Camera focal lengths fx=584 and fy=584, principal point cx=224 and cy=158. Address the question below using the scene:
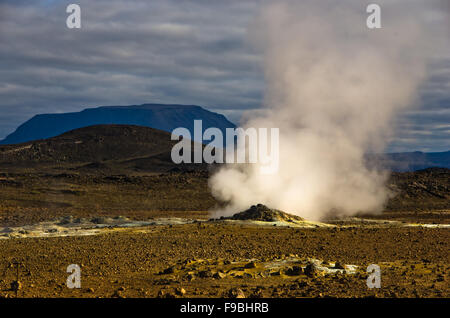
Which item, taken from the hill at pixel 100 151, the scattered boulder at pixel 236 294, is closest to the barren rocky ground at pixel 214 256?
the scattered boulder at pixel 236 294

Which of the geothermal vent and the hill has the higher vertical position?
the hill

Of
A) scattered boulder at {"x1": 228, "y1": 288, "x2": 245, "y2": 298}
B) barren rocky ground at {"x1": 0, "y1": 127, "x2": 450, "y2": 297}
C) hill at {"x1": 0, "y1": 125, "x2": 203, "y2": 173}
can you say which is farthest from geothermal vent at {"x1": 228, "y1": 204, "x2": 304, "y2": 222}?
hill at {"x1": 0, "y1": 125, "x2": 203, "y2": 173}

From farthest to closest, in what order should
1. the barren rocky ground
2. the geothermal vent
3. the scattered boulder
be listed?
the geothermal vent → the barren rocky ground → the scattered boulder

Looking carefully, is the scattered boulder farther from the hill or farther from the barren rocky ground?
the hill

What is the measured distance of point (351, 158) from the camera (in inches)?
1864

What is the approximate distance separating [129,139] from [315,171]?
94780 mm

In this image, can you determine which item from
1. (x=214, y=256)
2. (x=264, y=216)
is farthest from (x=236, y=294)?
(x=264, y=216)

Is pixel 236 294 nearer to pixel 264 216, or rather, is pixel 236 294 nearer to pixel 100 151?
pixel 264 216

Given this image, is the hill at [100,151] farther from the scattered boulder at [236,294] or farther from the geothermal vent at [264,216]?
the scattered boulder at [236,294]

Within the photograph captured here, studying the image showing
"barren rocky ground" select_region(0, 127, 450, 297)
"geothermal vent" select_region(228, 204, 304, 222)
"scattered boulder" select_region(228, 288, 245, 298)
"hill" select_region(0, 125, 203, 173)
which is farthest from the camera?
"hill" select_region(0, 125, 203, 173)

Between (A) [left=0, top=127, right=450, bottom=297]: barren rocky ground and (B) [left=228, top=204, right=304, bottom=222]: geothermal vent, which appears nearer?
(A) [left=0, top=127, right=450, bottom=297]: barren rocky ground

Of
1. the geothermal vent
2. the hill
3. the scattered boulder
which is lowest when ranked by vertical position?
the geothermal vent

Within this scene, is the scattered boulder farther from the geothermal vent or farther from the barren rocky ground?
the geothermal vent
